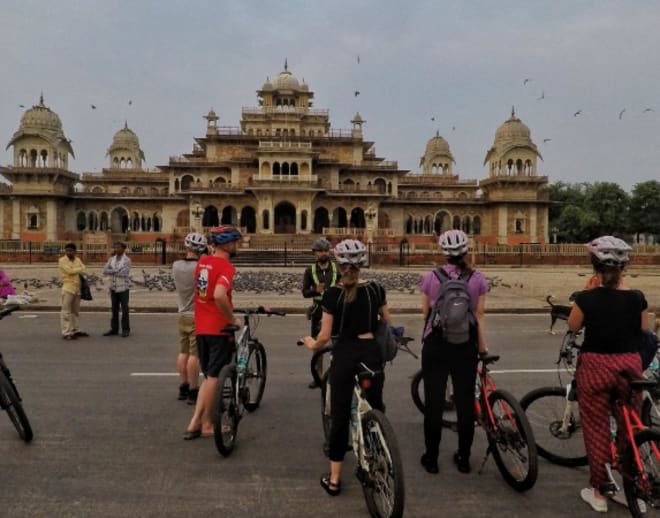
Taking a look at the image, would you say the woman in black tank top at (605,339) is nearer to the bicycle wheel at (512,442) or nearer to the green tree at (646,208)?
the bicycle wheel at (512,442)

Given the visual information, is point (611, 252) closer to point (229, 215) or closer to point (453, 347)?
point (453, 347)

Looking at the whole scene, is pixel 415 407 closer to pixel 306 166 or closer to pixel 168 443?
pixel 168 443

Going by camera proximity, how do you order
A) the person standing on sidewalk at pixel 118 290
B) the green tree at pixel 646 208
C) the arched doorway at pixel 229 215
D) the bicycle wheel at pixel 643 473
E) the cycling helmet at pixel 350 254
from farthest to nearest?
the green tree at pixel 646 208 < the arched doorway at pixel 229 215 < the person standing on sidewalk at pixel 118 290 < the cycling helmet at pixel 350 254 < the bicycle wheel at pixel 643 473

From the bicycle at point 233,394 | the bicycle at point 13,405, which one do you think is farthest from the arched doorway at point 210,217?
the bicycle at point 13,405

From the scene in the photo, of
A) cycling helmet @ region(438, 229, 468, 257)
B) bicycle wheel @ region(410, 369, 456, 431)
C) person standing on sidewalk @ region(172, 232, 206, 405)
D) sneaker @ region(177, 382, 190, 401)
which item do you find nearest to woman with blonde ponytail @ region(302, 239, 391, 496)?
cycling helmet @ region(438, 229, 468, 257)

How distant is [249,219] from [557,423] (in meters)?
49.2

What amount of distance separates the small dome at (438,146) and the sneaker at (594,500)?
233ft

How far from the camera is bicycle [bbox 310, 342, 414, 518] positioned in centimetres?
335

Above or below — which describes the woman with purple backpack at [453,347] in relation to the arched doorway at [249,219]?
below

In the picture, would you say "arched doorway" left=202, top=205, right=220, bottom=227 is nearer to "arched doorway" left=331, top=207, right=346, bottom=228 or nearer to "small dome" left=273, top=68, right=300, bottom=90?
"arched doorway" left=331, top=207, right=346, bottom=228

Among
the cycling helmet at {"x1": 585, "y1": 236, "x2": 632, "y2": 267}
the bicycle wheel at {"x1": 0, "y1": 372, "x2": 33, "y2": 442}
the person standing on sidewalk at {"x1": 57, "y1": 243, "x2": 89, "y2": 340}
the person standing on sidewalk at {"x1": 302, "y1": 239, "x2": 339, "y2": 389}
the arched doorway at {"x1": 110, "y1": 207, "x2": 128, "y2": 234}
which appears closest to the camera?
the cycling helmet at {"x1": 585, "y1": 236, "x2": 632, "y2": 267}

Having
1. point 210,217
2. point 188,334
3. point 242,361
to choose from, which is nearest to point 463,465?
point 242,361

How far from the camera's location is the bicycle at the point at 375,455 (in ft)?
11.0

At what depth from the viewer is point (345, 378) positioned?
12.6 feet
